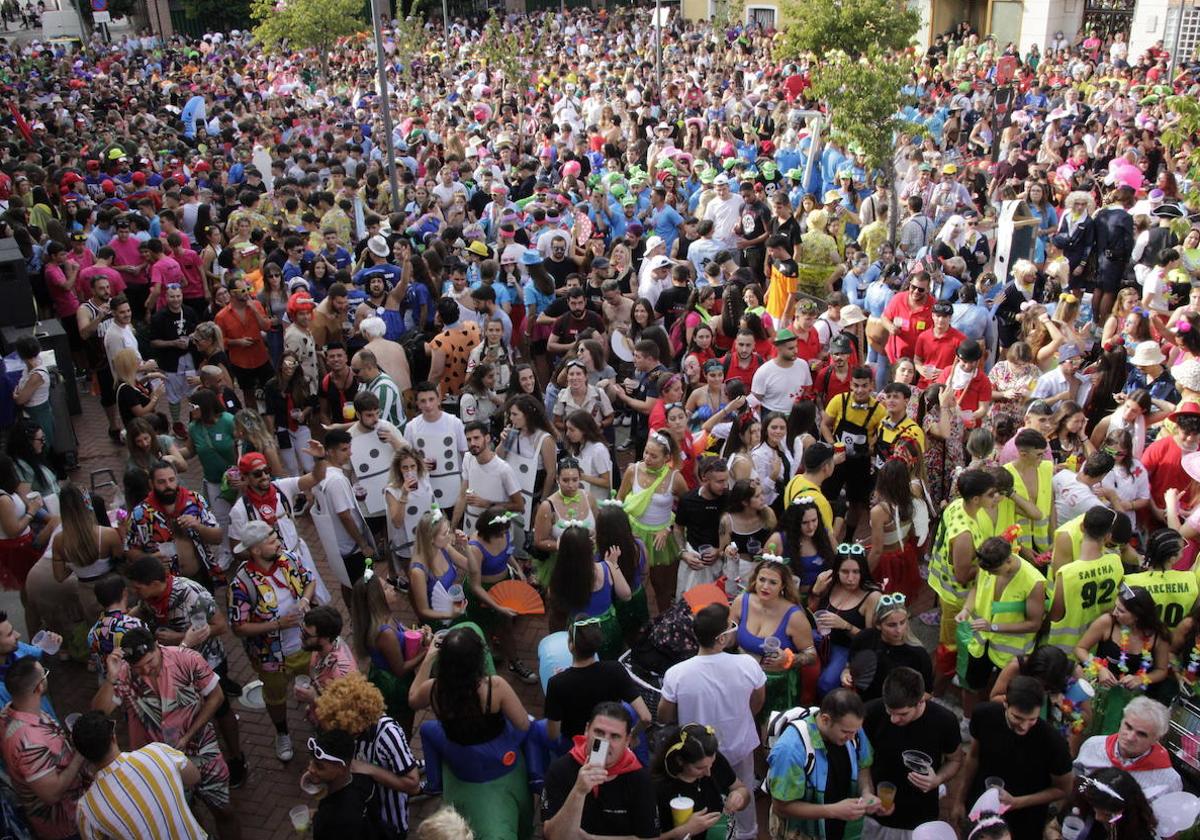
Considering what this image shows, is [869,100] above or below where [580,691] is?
above

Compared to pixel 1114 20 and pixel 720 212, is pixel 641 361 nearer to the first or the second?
pixel 720 212

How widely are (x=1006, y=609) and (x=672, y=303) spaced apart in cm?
500

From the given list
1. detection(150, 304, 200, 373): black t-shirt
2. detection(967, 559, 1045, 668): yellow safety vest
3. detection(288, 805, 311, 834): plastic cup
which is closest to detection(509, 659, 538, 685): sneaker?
detection(288, 805, 311, 834): plastic cup

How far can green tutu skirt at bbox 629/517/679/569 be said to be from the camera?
256 inches

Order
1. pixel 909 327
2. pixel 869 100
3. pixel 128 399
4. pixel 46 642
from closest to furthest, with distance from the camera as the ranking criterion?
pixel 46 642 → pixel 128 399 → pixel 909 327 → pixel 869 100

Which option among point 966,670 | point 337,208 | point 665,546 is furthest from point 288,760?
point 337,208

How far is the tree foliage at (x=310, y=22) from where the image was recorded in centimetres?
2661

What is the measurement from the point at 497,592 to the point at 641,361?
272cm

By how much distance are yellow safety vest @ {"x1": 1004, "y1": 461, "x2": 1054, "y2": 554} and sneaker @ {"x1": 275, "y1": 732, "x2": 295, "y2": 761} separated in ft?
14.6

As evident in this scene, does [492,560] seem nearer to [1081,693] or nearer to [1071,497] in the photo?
[1081,693]

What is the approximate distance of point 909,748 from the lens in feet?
14.6

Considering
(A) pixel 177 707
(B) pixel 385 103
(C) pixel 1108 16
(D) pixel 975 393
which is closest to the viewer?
(A) pixel 177 707

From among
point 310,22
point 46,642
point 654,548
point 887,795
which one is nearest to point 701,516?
point 654,548

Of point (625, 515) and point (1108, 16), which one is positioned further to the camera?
point (1108, 16)
